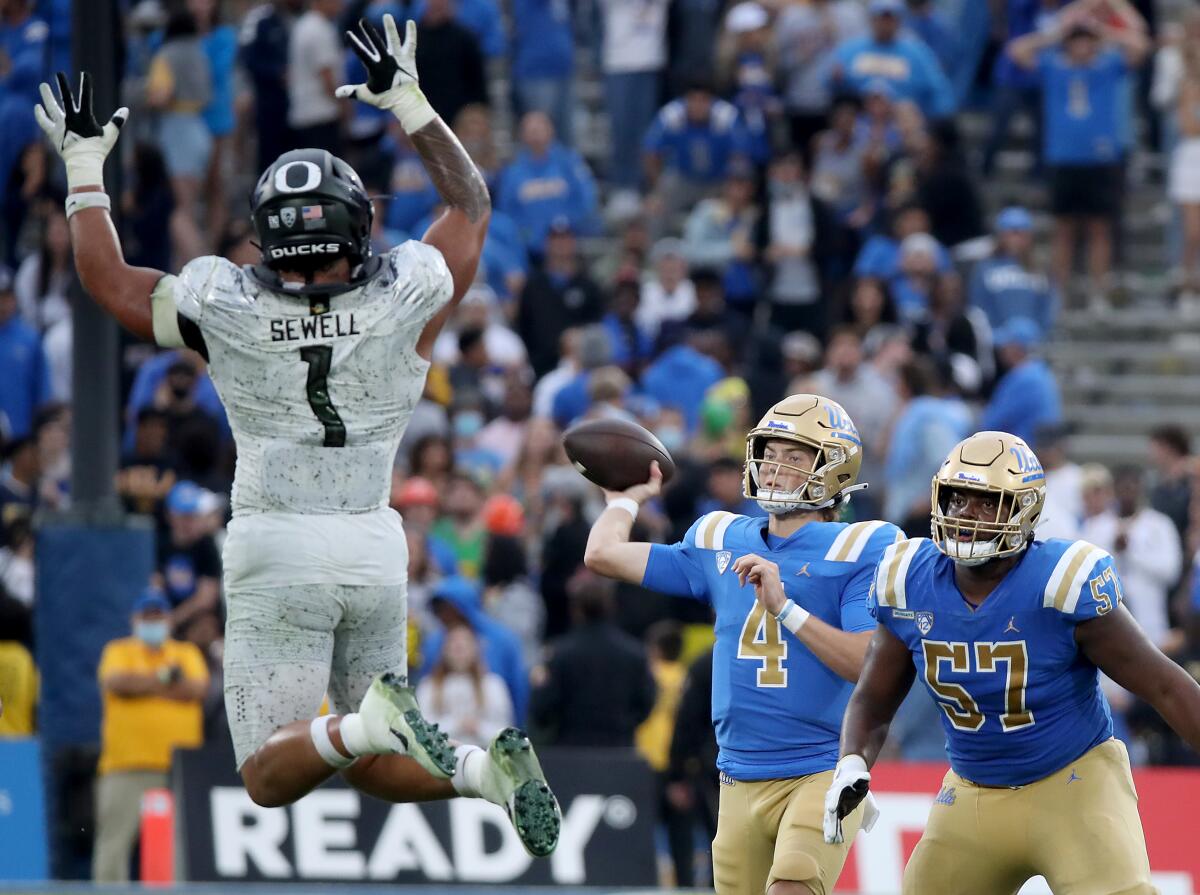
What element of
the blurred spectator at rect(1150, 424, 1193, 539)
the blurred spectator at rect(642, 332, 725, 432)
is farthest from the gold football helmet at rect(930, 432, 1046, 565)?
the blurred spectator at rect(642, 332, 725, 432)

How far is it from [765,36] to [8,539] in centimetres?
676

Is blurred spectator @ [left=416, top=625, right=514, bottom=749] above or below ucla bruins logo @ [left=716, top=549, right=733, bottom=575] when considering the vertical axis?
below

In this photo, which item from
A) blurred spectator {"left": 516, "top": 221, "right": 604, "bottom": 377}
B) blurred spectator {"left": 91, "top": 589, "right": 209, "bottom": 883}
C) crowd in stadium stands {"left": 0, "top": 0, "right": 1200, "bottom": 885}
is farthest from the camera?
blurred spectator {"left": 516, "top": 221, "right": 604, "bottom": 377}

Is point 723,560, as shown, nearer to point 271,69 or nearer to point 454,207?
point 454,207

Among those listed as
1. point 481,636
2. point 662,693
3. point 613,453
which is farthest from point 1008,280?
point 613,453

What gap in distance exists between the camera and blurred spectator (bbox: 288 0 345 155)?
52.0 feet

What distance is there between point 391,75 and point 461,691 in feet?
17.2

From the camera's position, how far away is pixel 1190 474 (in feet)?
43.7

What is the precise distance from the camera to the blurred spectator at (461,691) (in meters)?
11.6

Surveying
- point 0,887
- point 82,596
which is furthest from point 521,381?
point 0,887

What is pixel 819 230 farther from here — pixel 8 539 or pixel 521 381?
pixel 8 539

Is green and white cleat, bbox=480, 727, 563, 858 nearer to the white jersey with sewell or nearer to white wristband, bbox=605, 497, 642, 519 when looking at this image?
the white jersey with sewell

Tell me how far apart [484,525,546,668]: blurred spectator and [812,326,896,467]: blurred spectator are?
208cm

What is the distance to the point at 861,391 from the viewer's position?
13.8m
